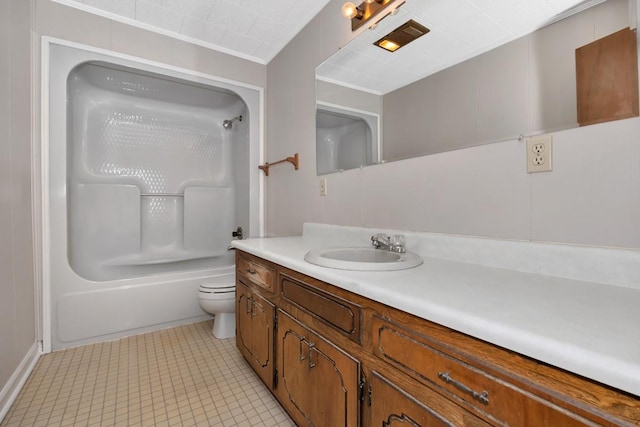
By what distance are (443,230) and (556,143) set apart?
1.53 ft

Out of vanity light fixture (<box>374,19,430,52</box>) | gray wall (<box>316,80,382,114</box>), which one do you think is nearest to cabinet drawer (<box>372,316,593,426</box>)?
gray wall (<box>316,80,382,114</box>)

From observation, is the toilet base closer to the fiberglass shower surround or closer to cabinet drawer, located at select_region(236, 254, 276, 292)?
cabinet drawer, located at select_region(236, 254, 276, 292)

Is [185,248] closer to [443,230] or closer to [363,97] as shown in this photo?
[363,97]

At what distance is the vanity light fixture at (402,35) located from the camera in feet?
4.24

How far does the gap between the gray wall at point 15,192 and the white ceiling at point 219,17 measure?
516 millimetres

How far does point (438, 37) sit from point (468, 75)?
25 centimetres

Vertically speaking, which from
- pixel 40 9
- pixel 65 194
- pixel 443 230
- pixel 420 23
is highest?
pixel 40 9

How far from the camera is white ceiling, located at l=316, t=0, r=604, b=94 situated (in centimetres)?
94

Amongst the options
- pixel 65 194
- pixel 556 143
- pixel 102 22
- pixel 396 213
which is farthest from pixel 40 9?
pixel 556 143

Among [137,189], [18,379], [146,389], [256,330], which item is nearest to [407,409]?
[256,330]

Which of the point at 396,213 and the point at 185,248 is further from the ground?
the point at 396,213

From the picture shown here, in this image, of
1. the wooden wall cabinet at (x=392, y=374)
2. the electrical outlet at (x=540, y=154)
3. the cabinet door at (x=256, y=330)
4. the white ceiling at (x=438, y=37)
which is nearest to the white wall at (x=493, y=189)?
the electrical outlet at (x=540, y=154)

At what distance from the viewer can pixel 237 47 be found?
240cm

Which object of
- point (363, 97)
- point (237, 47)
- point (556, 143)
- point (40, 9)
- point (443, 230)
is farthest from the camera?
point (237, 47)
